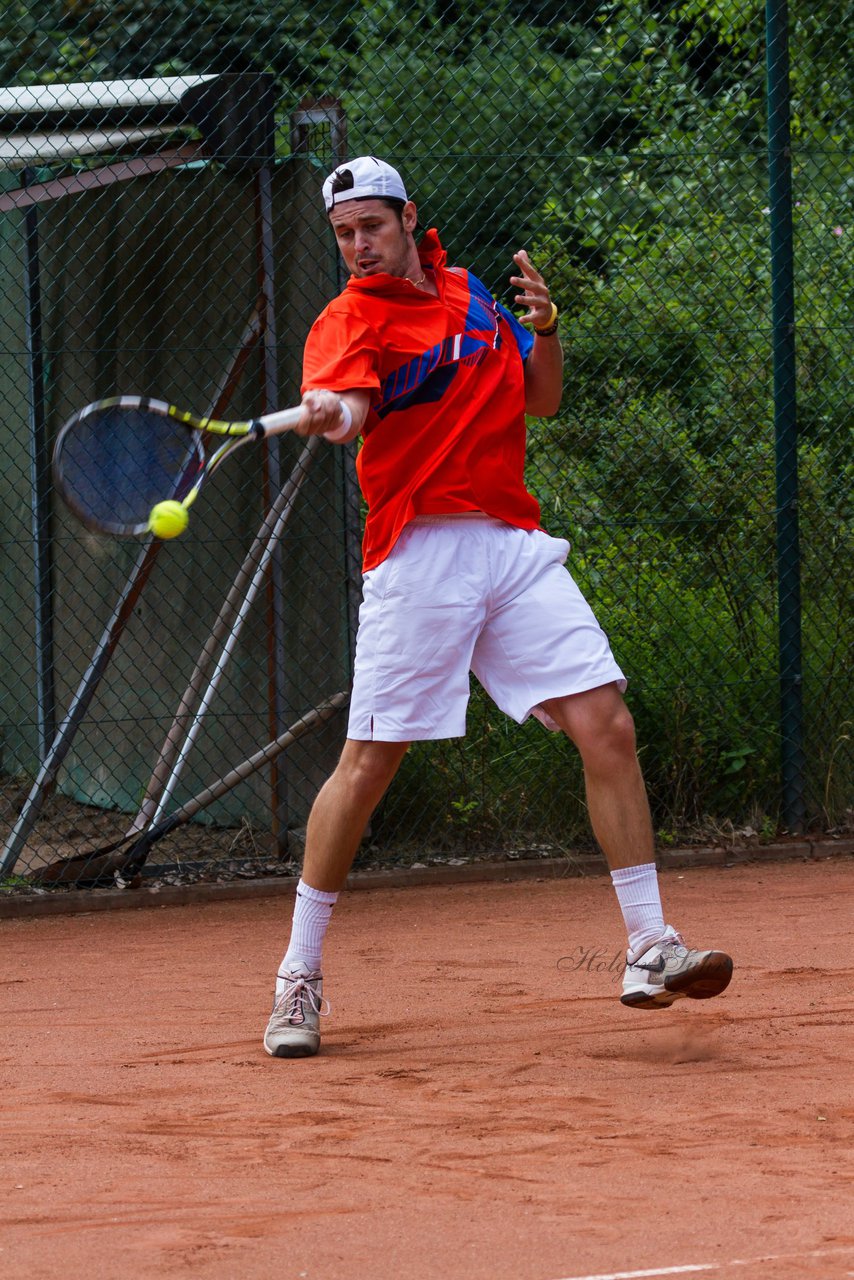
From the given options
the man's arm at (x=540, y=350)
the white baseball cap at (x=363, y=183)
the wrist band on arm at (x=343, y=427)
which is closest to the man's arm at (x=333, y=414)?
the wrist band on arm at (x=343, y=427)

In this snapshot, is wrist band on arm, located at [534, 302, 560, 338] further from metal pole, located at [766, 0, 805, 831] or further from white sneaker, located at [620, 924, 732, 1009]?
metal pole, located at [766, 0, 805, 831]

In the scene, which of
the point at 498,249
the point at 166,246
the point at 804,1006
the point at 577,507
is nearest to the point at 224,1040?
the point at 804,1006

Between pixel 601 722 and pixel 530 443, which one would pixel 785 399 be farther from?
pixel 601 722

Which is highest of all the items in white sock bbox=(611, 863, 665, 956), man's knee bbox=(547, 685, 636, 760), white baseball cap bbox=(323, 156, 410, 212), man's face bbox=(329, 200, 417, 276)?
white baseball cap bbox=(323, 156, 410, 212)

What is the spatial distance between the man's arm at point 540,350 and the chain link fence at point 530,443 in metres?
2.04

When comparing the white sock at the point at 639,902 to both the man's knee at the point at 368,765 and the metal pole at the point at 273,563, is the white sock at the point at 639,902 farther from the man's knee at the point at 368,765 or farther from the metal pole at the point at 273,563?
the metal pole at the point at 273,563

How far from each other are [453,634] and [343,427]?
2.04ft

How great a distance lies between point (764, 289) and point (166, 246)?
2.34m

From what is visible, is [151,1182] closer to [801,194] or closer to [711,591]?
[711,591]

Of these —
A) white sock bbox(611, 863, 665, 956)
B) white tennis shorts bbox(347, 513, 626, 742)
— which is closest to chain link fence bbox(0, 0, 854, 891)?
white tennis shorts bbox(347, 513, 626, 742)

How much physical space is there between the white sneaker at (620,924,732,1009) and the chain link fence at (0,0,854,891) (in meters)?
2.46

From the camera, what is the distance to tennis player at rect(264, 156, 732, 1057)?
13.0 feet

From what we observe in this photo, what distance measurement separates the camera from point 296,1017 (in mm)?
4039

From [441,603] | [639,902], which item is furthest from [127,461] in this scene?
[639,902]
